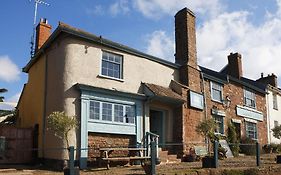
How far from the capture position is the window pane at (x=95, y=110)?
15.1m

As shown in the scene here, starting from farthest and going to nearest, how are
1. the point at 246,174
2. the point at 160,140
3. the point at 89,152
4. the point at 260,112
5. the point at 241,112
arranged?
the point at 260,112
the point at 241,112
the point at 160,140
the point at 89,152
the point at 246,174

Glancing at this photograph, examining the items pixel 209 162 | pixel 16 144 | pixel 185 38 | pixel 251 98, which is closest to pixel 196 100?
pixel 185 38

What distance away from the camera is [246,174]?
12.9 m

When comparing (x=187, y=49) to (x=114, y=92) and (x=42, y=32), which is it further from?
(x=42, y=32)

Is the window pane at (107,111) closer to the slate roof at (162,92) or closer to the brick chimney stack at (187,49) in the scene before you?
the slate roof at (162,92)

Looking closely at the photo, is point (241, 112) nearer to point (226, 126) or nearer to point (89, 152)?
→ point (226, 126)

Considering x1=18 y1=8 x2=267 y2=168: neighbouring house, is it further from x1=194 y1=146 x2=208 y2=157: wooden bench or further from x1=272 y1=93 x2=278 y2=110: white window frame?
x1=272 y1=93 x2=278 y2=110: white window frame

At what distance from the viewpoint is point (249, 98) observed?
2664 cm

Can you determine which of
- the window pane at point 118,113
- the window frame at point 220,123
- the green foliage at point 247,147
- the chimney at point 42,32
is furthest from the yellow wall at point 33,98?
the green foliage at point 247,147

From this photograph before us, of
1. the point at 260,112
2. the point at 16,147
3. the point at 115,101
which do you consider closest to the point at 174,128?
the point at 115,101

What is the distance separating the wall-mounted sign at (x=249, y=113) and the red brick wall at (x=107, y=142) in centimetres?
1114

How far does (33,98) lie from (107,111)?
490 cm

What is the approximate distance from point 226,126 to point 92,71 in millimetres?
11371

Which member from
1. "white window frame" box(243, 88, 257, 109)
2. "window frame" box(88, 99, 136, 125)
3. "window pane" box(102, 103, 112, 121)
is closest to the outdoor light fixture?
"white window frame" box(243, 88, 257, 109)
